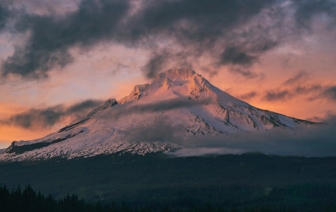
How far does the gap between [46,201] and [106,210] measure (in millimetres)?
22504

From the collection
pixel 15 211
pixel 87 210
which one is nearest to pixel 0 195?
pixel 15 211

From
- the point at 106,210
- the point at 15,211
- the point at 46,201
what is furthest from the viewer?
the point at 106,210

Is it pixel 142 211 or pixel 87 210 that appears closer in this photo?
pixel 87 210

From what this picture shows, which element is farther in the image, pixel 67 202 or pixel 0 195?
pixel 67 202

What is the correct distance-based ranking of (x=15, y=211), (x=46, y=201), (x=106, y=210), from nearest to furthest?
(x=15, y=211) → (x=46, y=201) → (x=106, y=210)

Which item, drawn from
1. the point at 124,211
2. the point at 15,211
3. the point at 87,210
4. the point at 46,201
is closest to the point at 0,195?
the point at 15,211

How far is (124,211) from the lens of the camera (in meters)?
197

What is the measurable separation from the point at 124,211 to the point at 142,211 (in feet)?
15.7

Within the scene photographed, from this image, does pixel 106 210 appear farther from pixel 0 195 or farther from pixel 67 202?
pixel 0 195

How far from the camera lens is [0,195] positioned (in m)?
156

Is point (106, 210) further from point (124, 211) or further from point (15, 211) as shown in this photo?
point (15, 211)

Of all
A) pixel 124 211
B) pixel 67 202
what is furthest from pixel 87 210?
pixel 124 211

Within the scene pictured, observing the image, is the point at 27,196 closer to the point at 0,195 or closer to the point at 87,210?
the point at 0,195

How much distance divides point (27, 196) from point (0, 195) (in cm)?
889
